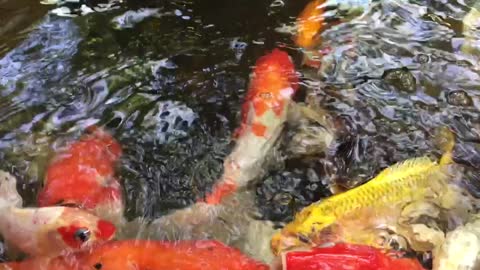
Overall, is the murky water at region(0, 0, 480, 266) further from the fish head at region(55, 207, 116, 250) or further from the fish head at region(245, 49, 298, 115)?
the fish head at region(55, 207, 116, 250)

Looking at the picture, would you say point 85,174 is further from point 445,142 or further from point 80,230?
point 445,142

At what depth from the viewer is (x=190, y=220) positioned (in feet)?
5.24

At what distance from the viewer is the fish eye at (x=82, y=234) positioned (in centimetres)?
144

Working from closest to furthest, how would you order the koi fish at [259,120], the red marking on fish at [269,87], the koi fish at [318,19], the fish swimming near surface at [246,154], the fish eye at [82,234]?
the fish eye at [82,234] → the fish swimming near surface at [246,154] → the koi fish at [259,120] → the red marking on fish at [269,87] → the koi fish at [318,19]

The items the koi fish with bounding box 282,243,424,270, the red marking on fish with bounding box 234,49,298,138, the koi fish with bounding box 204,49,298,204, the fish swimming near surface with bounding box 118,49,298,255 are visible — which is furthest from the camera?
the red marking on fish with bounding box 234,49,298,138

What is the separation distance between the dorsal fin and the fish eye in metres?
A: 0.67

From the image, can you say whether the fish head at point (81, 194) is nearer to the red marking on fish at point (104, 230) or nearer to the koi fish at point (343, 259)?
the red marking on fish at point (104, 230)

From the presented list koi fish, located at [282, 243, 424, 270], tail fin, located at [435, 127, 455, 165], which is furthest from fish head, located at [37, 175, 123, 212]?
tail fin, located at [435, 127, 455, 165]

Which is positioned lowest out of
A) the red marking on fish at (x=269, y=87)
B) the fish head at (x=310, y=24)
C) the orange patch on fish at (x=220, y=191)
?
the orange patch on fish at (x=220, y=191)

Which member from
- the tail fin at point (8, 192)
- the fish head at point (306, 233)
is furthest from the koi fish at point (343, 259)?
the tail fin at point (8, 192)

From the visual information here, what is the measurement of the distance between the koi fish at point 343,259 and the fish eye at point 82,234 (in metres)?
0.42

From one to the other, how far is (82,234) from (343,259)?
0.55m

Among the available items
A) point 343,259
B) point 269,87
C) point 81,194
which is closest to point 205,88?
point 269,87

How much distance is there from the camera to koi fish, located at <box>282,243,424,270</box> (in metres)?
1.33
